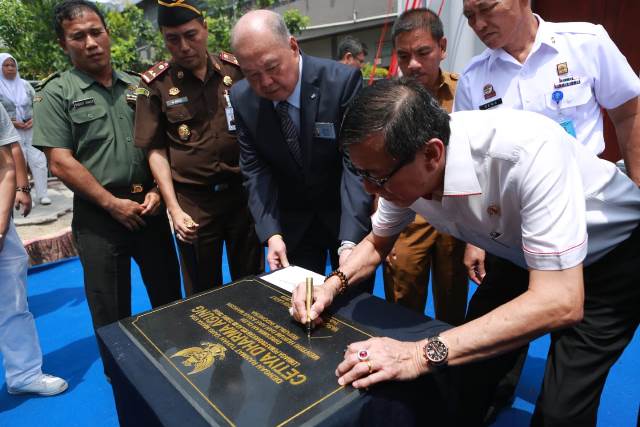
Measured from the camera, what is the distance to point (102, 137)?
2.14 m

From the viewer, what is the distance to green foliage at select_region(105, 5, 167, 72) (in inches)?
445

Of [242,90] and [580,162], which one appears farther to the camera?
[242,90]

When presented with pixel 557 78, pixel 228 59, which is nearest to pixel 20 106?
pixel 228 59

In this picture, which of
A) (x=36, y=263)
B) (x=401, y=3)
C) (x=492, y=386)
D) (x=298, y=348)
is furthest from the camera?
(x=401, y=3)

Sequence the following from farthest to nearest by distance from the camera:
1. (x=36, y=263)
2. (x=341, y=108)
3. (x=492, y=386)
A: (x=36, y=263) < (x=341, y=108) < (x=492, y=386)

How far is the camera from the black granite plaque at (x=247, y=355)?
3.23 ft

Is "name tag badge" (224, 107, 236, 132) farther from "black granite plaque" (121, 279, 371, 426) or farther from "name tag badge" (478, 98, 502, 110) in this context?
"name tag badge" (478, 98, 502, 110)

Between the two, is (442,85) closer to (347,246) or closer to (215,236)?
(347,246)

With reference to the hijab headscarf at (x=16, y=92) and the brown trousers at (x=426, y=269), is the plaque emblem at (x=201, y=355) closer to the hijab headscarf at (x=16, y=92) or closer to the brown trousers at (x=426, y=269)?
the brown trousers at (x=426, y=269)

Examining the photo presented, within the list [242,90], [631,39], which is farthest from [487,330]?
[631,39]

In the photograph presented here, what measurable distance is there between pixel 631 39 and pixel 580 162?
3585 mm

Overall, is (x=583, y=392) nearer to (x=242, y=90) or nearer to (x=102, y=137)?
(x=242, y=90)

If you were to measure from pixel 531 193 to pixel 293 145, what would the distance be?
108 cm

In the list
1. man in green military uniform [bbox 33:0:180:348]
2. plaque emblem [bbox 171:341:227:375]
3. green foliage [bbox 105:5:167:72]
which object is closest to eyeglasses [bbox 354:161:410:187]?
plaque emblem [bbox 171:341:227:375]
